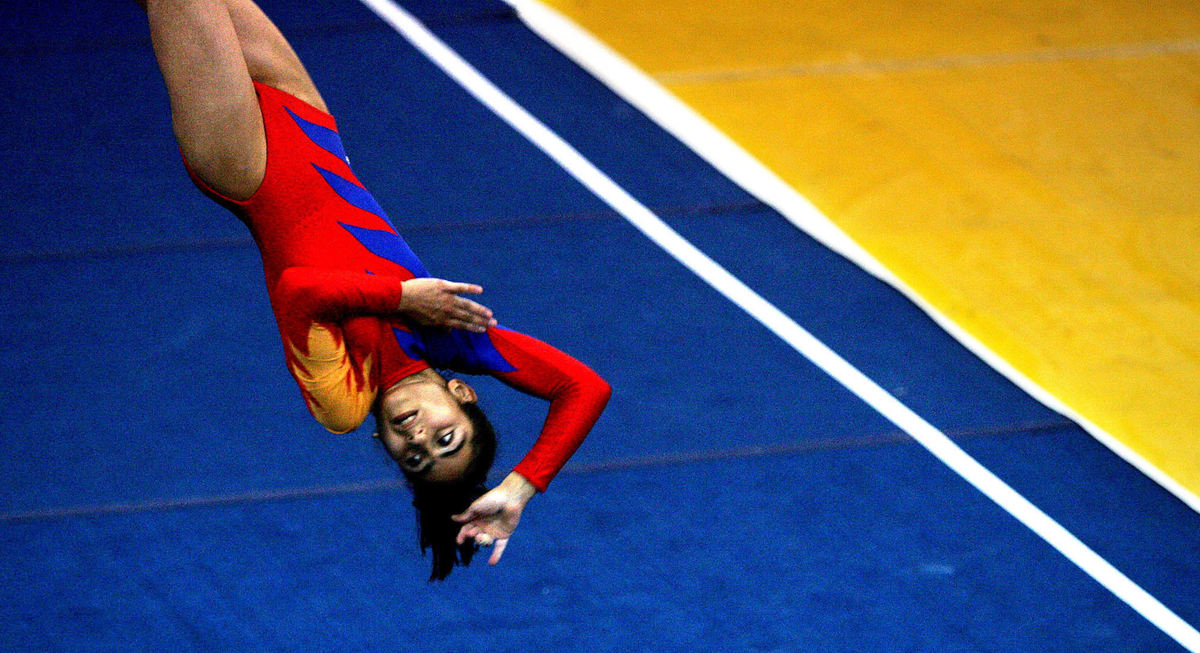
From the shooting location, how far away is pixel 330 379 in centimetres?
159

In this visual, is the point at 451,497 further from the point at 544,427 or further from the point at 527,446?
the point at 527,446

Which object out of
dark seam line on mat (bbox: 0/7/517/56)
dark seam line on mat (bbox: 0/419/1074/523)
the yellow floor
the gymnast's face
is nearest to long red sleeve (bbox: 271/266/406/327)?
the gymnast's face

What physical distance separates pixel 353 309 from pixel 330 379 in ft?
0.36

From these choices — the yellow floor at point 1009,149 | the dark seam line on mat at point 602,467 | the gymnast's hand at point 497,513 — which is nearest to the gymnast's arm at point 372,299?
the gymnast's hand at point 497,513

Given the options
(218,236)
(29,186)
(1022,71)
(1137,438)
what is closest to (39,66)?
(29,186)

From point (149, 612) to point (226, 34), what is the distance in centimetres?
123

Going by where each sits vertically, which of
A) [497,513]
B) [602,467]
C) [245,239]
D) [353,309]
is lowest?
[602,467]

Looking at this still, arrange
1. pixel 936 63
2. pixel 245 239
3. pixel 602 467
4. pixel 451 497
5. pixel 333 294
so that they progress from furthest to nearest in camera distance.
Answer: pixel 936 63 < pixel 245 239 < pixel 602 467 < pixel 451 497 < pixel 333 294

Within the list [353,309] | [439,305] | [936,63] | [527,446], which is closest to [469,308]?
[439,305]

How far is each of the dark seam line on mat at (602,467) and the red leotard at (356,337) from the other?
754 mm

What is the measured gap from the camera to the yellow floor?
Answer: 108 inches

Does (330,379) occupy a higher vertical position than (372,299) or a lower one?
lower

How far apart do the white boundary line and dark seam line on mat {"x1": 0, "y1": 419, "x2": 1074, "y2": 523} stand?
0.30 feet

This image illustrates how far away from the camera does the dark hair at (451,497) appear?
68.7 inches
